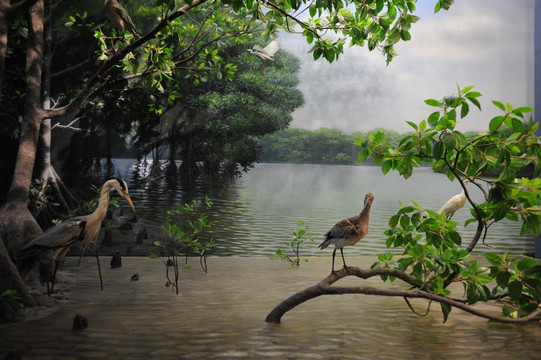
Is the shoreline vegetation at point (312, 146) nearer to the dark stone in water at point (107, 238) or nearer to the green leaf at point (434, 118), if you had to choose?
the dark stone in water at point (107, 238)

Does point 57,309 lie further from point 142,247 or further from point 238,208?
point 238,208

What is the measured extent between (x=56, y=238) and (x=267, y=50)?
418 centimetres

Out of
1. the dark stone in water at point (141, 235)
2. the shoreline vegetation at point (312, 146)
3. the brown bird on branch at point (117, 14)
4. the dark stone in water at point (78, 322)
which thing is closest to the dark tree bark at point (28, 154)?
the brown bird on branch at point (117, 14)

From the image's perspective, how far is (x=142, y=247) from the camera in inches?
245

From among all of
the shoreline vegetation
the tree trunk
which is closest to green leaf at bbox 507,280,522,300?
the tree trunk

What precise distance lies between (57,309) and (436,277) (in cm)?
250

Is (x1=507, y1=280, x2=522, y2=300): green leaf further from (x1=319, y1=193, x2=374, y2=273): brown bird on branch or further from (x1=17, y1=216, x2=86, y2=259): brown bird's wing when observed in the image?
(x1=17, y1=216, x2=86, y2=259): brown bird's wing

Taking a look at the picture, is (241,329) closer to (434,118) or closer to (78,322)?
(78,322)

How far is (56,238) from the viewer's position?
12.1 ft

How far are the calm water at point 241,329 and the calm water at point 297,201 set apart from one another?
1958mm

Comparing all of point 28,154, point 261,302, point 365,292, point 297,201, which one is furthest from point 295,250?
point 365,292

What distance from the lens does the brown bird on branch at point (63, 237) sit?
143 inches

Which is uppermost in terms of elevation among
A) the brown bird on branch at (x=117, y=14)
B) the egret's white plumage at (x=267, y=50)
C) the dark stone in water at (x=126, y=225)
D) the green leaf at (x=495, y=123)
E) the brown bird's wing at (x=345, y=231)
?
the egret's white plumage at (x=267, y=50)

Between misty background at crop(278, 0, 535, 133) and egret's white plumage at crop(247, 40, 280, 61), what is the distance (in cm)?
10
